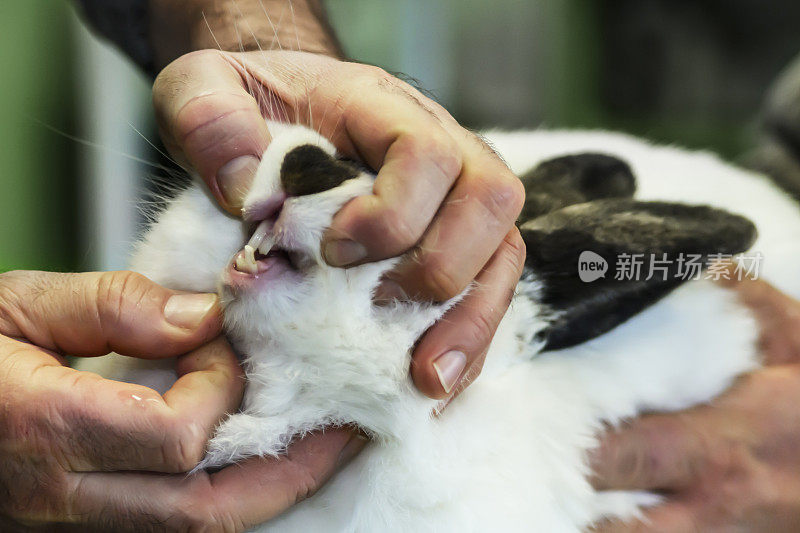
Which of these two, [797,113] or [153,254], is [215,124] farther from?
[797,113]

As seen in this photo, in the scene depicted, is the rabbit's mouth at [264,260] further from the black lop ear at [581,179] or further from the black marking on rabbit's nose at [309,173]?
the black lop ear at [581,179]

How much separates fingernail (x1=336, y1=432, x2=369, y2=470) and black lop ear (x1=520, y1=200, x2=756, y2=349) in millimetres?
248

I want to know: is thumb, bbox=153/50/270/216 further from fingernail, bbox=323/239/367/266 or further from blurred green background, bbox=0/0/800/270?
blurred green background, bbox=0/0/800/270

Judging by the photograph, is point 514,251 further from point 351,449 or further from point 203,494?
point 203,494

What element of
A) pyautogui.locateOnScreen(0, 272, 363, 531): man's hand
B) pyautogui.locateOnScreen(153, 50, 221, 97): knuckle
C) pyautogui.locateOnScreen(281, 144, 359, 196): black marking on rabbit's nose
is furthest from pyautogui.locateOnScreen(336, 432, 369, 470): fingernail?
pyautogui.locateOnScreen(153, 50, 221, 97): knuckle

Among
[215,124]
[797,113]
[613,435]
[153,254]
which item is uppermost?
[215,124]

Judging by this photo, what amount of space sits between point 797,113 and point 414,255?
50.7 inches

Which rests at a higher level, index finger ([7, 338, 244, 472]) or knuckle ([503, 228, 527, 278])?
knuckle ([503, 228, 527, 278])

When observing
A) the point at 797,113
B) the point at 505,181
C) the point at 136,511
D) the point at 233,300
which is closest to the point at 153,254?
the point at 233,300

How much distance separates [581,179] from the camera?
2.98 ft

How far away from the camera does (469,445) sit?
0.60 metres

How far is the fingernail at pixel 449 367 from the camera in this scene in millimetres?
542

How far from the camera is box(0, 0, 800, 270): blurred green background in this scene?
1110 mm
